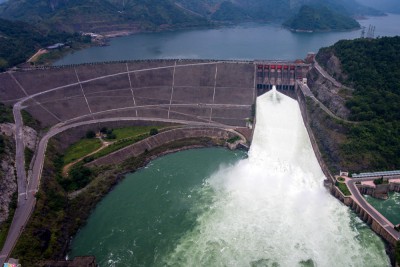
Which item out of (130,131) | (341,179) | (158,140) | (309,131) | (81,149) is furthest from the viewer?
(130,131)

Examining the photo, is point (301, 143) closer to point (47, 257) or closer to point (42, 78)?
point (47, 257)

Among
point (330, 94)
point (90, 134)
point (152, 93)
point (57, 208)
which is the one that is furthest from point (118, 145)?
point (330, 94)

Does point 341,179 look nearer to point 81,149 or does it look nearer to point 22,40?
point 81,149

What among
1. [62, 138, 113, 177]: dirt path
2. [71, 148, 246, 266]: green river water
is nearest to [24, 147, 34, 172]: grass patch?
[62, 138, 113, 177]: dirt path

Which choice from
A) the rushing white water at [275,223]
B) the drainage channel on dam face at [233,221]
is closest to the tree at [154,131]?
the drainage channel on dam face at [233,221]

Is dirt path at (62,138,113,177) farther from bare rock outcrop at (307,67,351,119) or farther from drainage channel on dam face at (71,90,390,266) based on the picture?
bare rock outcrop at (307,67,351,119)

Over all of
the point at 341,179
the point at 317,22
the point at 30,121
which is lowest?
the point at 341,179

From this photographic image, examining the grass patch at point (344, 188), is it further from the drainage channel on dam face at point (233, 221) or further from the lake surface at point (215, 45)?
the lake surface at point (215, 45)
